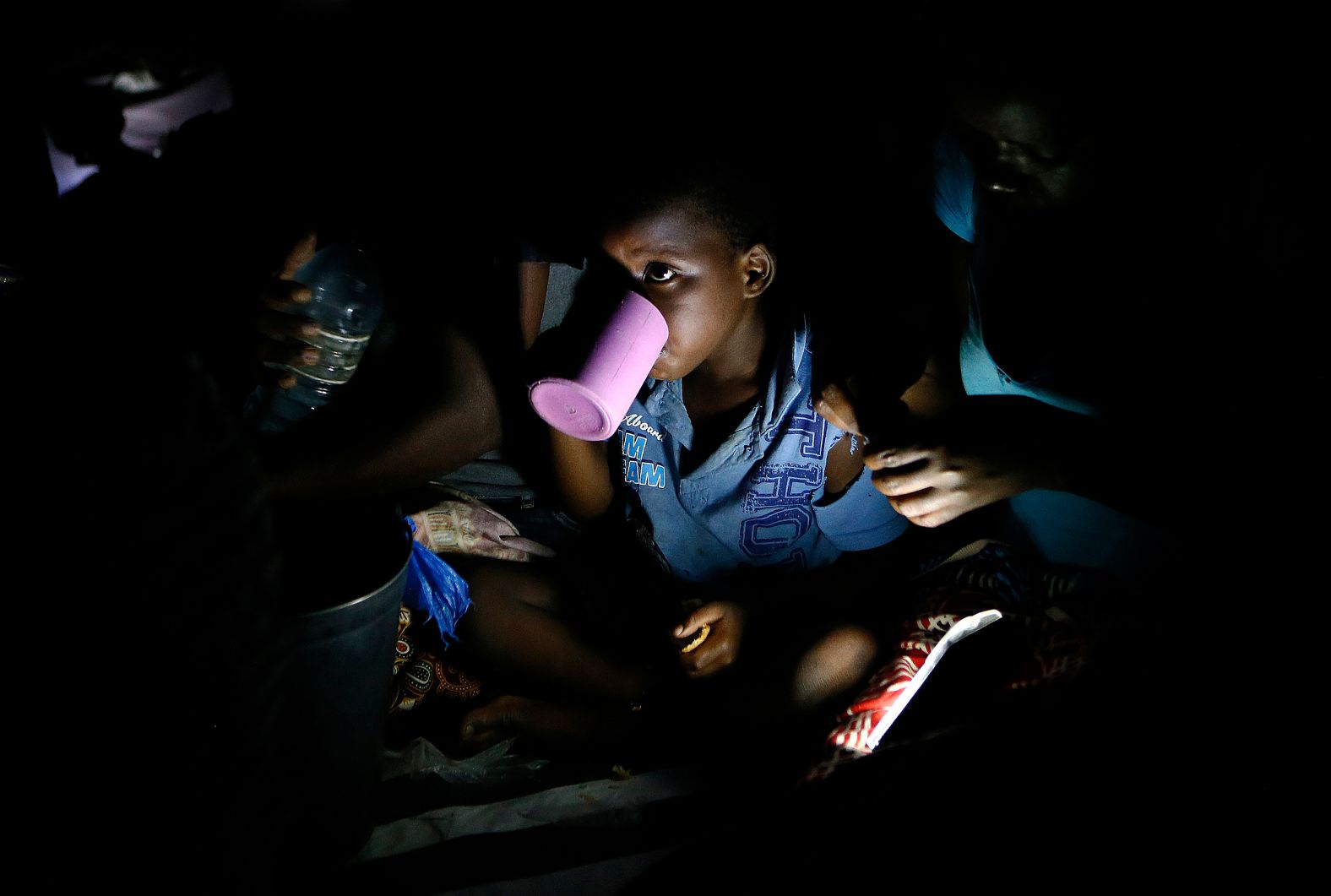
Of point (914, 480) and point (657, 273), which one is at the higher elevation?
point (657, 273)

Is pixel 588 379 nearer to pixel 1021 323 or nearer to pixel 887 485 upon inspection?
pixel 887 485

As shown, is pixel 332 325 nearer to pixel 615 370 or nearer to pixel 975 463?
pixel 615 370

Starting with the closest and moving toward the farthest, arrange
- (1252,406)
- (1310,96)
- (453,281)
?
(1310,96) < (1252,406) < (453,281)

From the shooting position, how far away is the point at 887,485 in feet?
3.70

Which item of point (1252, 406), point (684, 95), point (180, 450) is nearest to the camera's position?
point (180, 450)

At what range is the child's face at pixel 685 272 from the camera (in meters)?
1.38

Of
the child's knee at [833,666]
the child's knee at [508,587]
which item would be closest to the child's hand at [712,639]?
the child's knee at [833,666]

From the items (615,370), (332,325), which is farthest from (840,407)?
(332,325)

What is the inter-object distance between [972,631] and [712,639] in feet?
1.56

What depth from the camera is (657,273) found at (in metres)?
1.40

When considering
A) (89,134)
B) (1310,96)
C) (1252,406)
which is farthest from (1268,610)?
(89,134)

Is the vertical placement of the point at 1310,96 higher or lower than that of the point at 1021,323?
higher

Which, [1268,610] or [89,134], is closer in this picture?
[1268,610]

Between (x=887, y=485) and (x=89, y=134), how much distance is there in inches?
85.6
